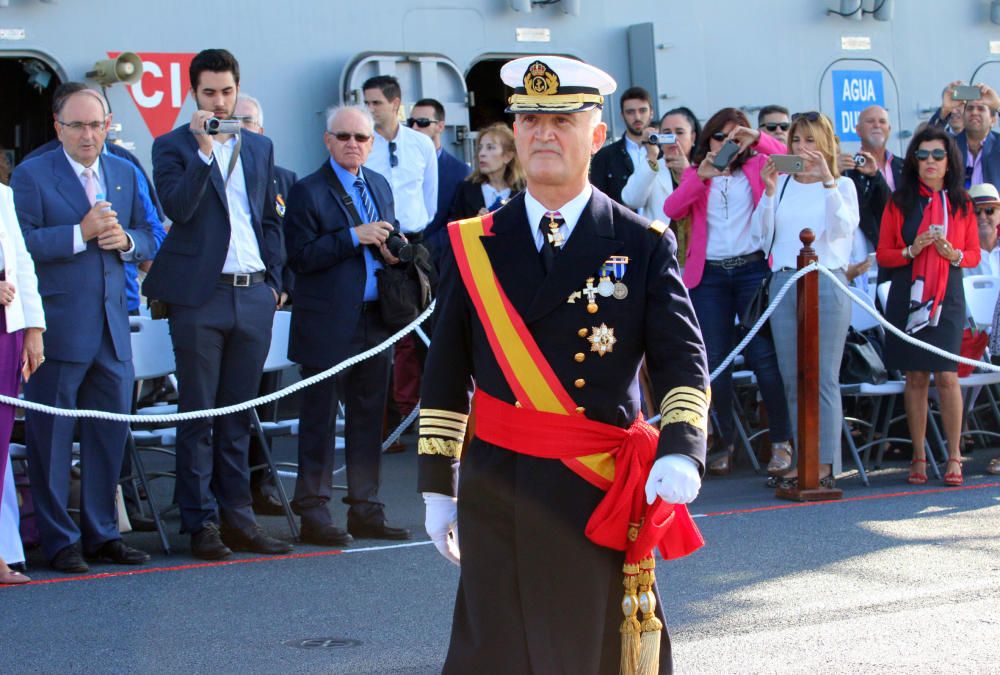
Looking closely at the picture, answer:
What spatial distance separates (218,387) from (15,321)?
1.06 meters

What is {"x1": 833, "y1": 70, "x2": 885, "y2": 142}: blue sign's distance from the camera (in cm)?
1388

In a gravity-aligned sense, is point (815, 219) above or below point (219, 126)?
below

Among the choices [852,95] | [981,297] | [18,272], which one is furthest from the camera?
[852,95]

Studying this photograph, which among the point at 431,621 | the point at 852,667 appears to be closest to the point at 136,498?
the point at 431,621

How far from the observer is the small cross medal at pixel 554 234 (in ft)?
11.7

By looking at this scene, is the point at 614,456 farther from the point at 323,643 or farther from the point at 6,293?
the point at 6,293

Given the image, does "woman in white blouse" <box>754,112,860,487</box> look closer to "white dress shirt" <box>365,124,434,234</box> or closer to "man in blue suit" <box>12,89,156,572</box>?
"white dress shirt" <box>365,124,434,234</box>

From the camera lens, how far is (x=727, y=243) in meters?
8.48

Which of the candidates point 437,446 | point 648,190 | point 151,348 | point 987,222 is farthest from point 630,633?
point 987,222

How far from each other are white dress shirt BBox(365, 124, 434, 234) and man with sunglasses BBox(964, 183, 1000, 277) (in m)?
3.45

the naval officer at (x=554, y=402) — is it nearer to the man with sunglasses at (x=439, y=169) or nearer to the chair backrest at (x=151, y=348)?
the chair backrest at (x=151, y=348)

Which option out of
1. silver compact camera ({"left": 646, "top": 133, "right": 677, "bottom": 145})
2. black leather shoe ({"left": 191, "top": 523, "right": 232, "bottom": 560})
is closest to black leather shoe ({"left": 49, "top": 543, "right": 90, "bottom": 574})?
black leather shoe ({"left": 191, "top": 523, "right": 232, "bottom": 560})

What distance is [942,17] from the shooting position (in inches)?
576

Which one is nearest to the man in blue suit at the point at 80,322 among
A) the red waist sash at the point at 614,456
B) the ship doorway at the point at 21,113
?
the red waist sash at the point at 614,456
